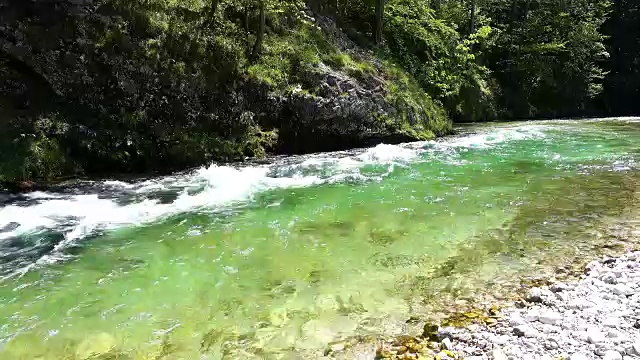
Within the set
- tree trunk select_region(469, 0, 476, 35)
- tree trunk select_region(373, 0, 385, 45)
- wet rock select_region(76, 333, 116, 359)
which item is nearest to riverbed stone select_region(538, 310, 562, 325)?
wet rock select_region(76, 333, 116, 359)

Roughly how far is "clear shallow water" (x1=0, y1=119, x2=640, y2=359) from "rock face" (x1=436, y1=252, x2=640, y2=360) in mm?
968

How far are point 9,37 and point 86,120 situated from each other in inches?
132

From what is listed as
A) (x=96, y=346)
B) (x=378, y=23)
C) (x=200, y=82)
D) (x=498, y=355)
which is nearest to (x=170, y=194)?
(x=200, y=82)

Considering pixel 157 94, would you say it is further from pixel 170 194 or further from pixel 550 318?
pixel 550 318

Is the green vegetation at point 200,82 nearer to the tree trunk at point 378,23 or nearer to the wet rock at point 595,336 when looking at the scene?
the tree trunk at point 378,23

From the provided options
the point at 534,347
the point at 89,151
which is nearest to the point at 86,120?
the point at 89,151

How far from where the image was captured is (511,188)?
12617mm

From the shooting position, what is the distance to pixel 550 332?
206 inches

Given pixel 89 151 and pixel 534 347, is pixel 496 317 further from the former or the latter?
pixel 89 151

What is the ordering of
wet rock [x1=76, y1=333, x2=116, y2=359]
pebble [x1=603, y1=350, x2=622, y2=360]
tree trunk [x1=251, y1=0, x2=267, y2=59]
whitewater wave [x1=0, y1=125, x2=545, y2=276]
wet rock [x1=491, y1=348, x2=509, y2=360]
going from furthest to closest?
1. tree trunk [x1=251, y1=0, x2=267, y2=59]
2. whitewater wave [x1=0, y1=125, x2=545, y2=276]
3. wet rock [x1=76, y1=333, x2=116, y2=359]
4. wet rock [x1=491, y1=348, x2=509, y2=360]
5. pebble [x1=603, y1=350, x2=622, y2=360]

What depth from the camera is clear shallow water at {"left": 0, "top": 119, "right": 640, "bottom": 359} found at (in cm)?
571

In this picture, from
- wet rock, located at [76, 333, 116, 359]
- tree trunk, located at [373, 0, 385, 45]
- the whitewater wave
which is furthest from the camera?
tree trunk, located at [373, 0, 385, 45]

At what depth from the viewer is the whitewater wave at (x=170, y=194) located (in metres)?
9.54

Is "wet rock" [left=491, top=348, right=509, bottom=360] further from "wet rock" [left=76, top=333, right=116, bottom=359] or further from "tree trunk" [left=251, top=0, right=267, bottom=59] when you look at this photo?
"tree trunk" [left=251, top=0, right=267, bottom=59]
